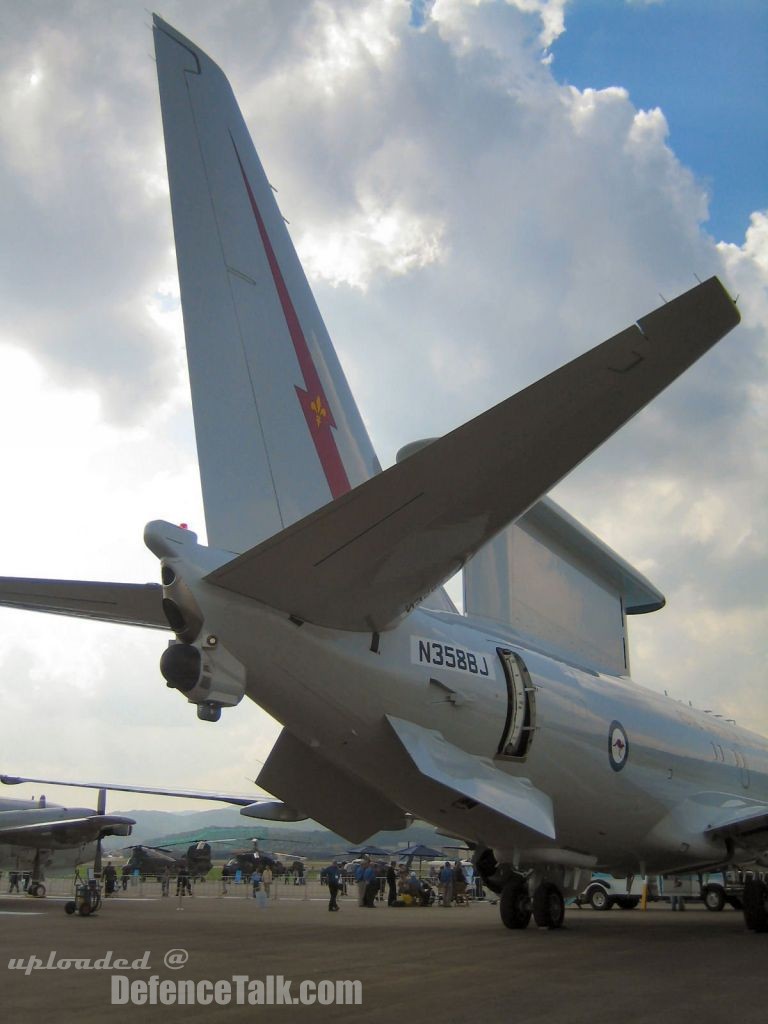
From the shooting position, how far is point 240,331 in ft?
25.3

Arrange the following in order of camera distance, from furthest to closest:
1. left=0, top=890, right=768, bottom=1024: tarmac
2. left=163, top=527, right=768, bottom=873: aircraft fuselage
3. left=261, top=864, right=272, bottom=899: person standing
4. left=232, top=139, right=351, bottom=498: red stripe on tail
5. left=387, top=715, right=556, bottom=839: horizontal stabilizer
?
left=261, top=864, right=272, bottom=899: person standing
left=232, top=139, right=351, bottom=498: red stripe on tail
left=387, top=715, right=556, bottom=839: horizontal stabilizer
left=163, top=527, right=768, bottom=873: aircraft fuselage
left=0, top=890, right=768, bottom=1024: tarmac

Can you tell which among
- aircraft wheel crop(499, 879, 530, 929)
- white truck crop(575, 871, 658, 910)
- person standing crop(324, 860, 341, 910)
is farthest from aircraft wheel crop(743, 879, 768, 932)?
white truck crop(575, 871, 658, 910)

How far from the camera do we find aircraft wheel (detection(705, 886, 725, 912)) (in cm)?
1981

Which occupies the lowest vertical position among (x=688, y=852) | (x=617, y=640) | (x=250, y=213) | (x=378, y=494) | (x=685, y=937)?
(x=685, y=937)

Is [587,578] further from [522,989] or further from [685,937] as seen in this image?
[522,989]

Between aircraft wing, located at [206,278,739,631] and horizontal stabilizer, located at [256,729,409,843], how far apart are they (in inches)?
89.2

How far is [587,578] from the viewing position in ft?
42.7

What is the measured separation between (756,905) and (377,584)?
26.7 feet

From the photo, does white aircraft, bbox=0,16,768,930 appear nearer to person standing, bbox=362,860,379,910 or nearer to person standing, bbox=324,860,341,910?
person standing, bbox=324,860,341,910

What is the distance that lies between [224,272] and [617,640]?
823 centimetres

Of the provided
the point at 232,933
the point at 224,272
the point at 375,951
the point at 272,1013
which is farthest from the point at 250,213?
the point at 232,933

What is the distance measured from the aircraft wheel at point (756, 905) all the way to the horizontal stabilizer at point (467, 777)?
523 cm

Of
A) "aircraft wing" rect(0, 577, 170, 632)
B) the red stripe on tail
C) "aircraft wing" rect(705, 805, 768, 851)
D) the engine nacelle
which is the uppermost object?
the red stripe on tail

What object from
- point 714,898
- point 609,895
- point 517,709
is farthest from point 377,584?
point 609,895
